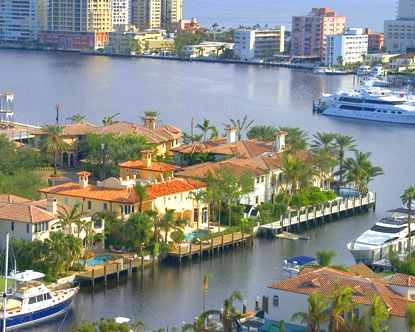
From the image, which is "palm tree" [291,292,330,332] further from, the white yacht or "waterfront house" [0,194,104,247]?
"waterfront house" [0,194,104,247]

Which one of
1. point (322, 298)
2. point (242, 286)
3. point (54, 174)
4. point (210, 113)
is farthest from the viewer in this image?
point (210, 113)

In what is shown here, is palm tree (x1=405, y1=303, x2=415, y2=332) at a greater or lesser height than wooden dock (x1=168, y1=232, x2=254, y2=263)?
greater

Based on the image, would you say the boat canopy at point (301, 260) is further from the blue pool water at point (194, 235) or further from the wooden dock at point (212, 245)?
the blue pool water at point (194, 235)

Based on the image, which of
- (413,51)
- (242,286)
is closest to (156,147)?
(242,286)

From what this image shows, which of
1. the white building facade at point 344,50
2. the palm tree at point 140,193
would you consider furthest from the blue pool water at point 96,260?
the white building facade at point 344,50

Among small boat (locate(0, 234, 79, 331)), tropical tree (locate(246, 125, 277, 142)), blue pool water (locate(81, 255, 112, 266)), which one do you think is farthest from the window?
tropical tree (locate(246, 125, 277, 142))

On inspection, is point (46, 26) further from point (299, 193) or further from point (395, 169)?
point (299, 193)
